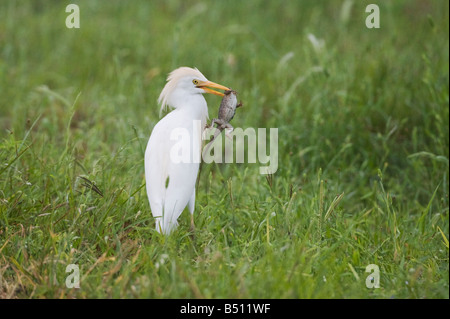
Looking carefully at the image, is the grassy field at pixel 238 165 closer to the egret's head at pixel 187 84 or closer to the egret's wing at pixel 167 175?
the egret's wing at pixel 167 175

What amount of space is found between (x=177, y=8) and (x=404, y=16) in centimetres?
259

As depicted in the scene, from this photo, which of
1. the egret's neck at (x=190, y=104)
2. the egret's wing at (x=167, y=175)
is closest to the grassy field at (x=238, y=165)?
the egret's wing at (x=167, y=175)

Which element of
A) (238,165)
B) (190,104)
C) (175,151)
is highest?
(190,104)

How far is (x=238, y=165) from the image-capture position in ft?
14.0

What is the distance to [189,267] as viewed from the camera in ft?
8.02

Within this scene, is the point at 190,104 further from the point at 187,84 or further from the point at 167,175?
the point at 167,175

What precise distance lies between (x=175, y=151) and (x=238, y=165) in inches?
65.3

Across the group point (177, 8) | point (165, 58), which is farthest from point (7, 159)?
point (177, 8)

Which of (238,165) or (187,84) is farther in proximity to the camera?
(238,165)

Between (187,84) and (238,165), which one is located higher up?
(187,84)

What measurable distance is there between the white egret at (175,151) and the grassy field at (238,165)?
0.15 metres

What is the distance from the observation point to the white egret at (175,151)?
261 centimetres

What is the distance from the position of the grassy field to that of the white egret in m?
0.15

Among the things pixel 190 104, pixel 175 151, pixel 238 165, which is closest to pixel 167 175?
pixel 175 151
